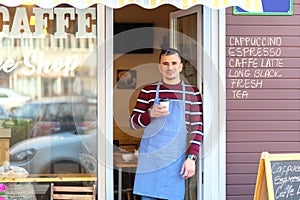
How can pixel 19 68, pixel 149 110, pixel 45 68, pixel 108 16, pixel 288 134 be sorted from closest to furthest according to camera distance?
pixel 149 110
pixel 108 16
pixel 288 134
pixel 45 68
pixel 19 68


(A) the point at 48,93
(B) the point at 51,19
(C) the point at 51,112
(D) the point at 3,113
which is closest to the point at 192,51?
(B) the point at 51,19

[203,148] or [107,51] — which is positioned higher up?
[107,51]

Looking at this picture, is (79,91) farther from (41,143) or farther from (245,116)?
(245,116)

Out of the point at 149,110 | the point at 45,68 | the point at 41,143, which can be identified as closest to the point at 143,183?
the point at 149,110

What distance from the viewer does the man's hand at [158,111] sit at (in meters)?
4.04

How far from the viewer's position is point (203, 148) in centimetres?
462

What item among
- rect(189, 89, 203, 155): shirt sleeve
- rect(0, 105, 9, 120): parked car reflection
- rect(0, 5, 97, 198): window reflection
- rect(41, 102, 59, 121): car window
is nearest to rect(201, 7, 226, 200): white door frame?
rect(189, 89, 203, 155): shirt sleeve

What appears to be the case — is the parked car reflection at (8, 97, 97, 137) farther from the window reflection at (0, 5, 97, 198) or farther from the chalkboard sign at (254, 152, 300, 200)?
the chalkboard sign at (254, 152, 300, 200)

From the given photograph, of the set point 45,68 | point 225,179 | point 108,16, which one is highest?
point 108,16

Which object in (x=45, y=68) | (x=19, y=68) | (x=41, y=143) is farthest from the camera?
(x=19, y=68)

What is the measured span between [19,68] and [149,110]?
431cm

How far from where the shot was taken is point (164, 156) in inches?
167

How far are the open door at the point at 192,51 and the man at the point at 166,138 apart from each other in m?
0.41

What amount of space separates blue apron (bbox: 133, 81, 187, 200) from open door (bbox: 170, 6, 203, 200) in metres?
0.44
